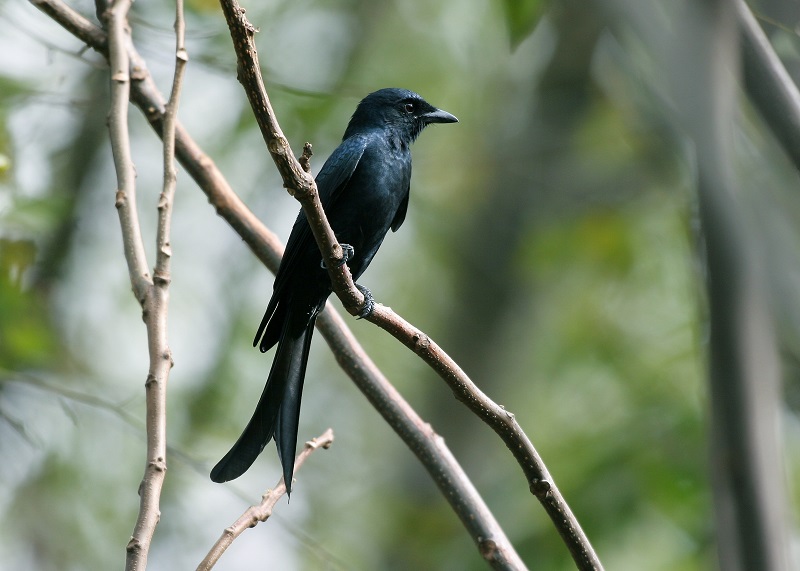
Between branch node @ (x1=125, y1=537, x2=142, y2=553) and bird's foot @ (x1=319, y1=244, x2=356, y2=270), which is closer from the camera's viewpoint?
branch node @ (x1=125, y1=537, x2=142, y2=553)

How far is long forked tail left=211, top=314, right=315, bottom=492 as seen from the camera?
270 centimetres

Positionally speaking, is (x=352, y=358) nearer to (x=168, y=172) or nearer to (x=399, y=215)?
(x=168, y=172)

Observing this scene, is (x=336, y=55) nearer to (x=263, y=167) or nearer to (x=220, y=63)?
(x=263, y=167)

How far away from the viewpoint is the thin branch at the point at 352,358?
108 inches

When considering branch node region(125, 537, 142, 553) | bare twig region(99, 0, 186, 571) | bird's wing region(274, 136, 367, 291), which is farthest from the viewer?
bird's wing region(274, 136, 367, 291)

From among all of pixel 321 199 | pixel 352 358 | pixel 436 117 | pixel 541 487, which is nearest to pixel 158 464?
pixel 541 487

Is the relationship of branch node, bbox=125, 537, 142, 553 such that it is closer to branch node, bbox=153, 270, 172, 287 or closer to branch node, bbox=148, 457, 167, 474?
branch node, bbox=148, 457, 167, 474

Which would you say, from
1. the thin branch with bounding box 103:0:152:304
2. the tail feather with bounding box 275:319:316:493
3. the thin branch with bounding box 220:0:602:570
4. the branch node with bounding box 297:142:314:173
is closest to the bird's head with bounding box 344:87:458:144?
the tail feather with bounding box 275:319:316:493

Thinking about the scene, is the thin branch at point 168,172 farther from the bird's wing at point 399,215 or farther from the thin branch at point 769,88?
the thin branch at point 769,88

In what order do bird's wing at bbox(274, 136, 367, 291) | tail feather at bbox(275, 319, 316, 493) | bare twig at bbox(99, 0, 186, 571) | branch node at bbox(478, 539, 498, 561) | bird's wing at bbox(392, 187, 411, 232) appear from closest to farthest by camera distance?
bare twig at bbox(99, 0, 186, 571)
branch node at bbox(478, 539, 498, 561)
tail feather at bbox(275, 319, 316, 493)
bird's wing at bbox(274, 136, 367, 291)
bird's wing at bbox(392, 187, 411, 232)

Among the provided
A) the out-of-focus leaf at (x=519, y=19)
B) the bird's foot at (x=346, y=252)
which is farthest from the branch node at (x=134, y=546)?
the out-of-focus leaf at (x=519, y=19)

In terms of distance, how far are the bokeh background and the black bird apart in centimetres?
115

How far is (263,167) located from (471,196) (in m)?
1.89

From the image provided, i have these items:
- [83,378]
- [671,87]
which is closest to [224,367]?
[83,378]
